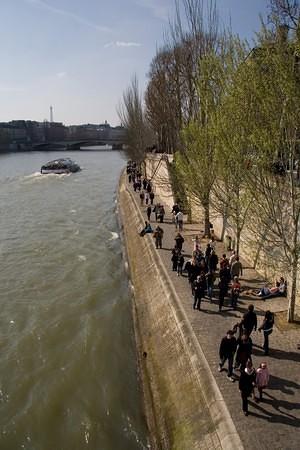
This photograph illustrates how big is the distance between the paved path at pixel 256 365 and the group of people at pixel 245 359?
0.83 feet

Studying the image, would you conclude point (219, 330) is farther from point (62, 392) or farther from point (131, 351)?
point (62, 392)

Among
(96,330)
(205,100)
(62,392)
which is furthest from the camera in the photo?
(205,100)

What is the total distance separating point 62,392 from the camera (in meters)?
12.0

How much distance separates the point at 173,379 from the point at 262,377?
275 centimetres

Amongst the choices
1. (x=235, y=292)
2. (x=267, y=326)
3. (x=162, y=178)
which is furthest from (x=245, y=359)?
(x=162, y=178)

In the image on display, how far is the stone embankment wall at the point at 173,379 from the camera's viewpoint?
29.0ft

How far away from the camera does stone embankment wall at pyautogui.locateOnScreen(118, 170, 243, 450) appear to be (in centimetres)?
883

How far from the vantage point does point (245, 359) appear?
384 inches

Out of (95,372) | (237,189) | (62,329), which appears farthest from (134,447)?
(237,189)

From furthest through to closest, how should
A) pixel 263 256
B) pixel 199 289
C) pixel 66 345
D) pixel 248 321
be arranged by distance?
pixel 263 256 → pixel 66 345 → pixel 199 289 → pixel 248 321

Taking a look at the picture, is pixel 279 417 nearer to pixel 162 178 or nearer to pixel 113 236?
pixel 113 236

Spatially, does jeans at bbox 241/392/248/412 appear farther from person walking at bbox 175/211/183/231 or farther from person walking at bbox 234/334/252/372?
person walking at bbox 175/211/183/231

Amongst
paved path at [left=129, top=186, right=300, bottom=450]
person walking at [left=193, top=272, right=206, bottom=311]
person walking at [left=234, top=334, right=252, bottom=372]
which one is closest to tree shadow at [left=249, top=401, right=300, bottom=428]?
paved path at [left=129, top=186, right=300, bottom=450]

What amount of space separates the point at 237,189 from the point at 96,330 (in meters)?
7.01
